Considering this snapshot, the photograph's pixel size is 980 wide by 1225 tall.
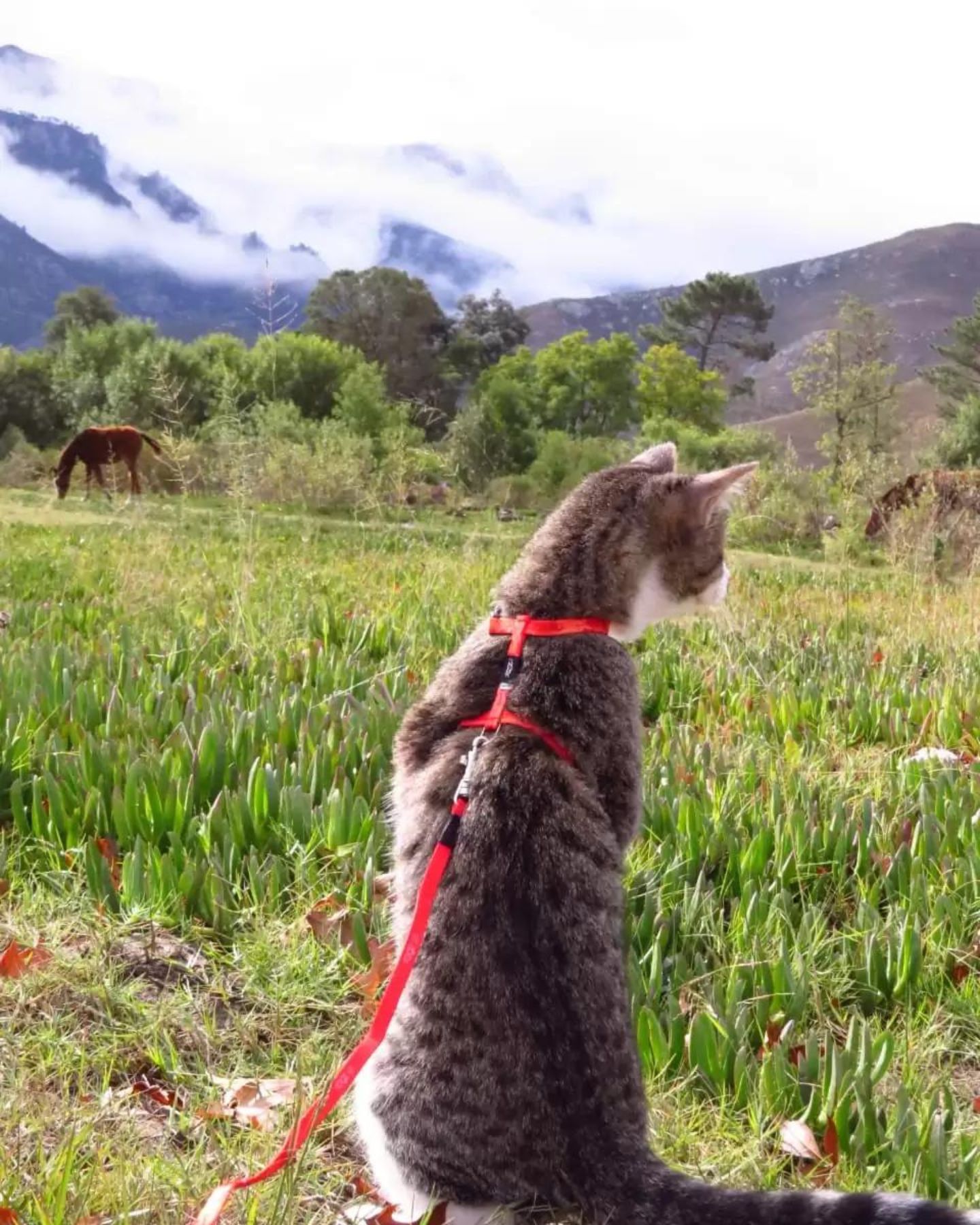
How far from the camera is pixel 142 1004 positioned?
8.10ft

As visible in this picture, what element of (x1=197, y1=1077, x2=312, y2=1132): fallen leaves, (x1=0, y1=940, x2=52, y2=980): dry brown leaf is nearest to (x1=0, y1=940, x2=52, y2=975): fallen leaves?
(x1=0, y1=940, x2=52, y2=980): dry brown leaf

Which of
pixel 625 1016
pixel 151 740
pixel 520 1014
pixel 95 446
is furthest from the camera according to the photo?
pixel 95 446

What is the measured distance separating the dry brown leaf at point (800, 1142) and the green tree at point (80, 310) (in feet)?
194

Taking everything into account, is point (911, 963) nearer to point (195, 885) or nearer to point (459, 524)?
point (195, 885)

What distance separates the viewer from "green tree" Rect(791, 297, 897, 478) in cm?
3884

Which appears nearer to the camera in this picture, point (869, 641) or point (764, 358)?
point (869, 641)

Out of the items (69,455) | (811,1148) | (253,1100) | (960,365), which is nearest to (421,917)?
(253,1100)

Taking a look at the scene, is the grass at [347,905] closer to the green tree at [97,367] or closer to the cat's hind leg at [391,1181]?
the cat's hind leg at [391,1181]

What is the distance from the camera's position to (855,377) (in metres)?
38.4

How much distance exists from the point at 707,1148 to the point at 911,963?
84cm

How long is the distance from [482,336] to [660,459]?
61.5 meters

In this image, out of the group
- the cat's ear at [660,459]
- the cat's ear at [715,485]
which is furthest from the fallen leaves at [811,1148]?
the cat's ear at [660,459]

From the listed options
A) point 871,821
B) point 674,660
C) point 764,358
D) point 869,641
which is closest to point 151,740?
point 871,821

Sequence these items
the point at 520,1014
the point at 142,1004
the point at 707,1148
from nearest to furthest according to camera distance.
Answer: the point at 520,1014 → the point at 707,1148 → the point at 142,1004
